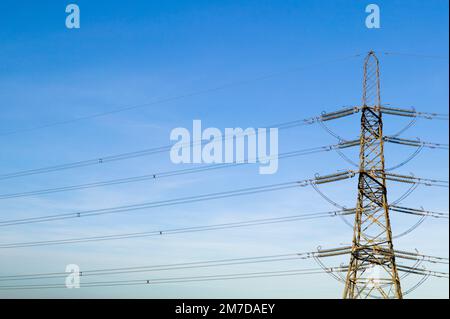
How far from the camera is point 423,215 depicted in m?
36.9

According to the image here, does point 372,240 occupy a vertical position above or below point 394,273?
above

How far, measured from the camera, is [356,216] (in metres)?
35.9

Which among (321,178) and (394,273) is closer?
(394,273)
